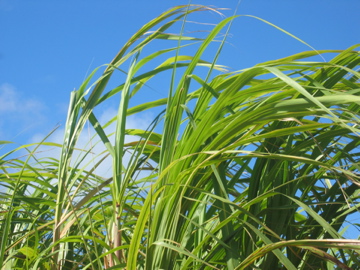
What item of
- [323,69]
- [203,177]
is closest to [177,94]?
[203,177]

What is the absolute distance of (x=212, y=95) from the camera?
92 centimetres

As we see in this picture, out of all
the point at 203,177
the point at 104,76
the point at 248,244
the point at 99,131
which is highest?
the point at 104,76

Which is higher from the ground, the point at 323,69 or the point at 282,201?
the point at 323,69

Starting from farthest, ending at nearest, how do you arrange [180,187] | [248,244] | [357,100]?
[248,244], [180,187], [357,100]

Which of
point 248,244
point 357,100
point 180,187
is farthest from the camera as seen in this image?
point 248,244

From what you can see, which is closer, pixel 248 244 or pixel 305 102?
pixel 305 102

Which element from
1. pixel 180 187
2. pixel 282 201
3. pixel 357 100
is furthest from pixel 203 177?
pixel 357 100

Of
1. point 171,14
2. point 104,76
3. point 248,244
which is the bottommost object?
point 248,244

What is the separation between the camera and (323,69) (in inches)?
35.8

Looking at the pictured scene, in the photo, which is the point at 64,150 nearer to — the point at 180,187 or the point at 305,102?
the point at 180,187

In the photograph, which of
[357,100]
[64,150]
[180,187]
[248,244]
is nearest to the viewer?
[357,100]

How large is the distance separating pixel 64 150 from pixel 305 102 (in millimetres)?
553

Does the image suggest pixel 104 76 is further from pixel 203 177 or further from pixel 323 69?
pixel 323 69

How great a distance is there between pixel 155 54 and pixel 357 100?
21.4 inches
